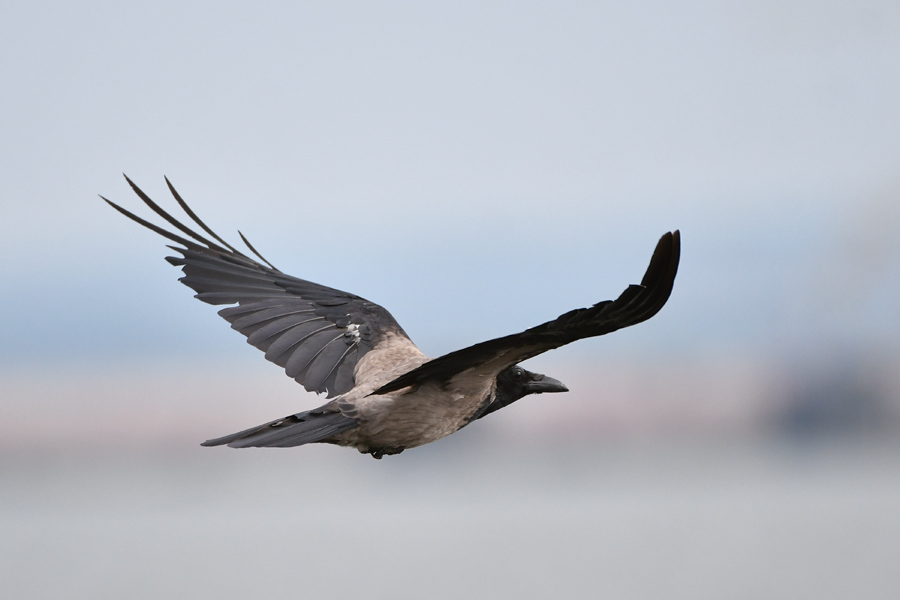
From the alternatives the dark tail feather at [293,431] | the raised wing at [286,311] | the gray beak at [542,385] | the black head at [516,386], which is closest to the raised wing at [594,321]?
the dark tail feather at [293,431]

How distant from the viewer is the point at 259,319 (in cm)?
781

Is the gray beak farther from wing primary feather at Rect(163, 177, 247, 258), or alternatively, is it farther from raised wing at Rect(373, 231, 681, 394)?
wing primary feather at Rect(163, 177, 247, 258)

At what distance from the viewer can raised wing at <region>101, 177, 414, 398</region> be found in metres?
7.48

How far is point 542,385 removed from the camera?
7160mm

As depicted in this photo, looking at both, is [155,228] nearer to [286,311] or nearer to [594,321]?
[286,311]

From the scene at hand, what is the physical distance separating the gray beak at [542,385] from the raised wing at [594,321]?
1.21 metres

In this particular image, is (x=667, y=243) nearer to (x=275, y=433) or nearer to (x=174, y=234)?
(x=275, y=433)

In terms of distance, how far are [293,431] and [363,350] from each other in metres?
1.82

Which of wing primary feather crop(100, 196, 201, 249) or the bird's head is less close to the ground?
wing primary feather crop(100, 196, 201, 249)

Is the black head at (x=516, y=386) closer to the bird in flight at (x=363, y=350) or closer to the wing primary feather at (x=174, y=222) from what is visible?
the bird in flight at (x=363, y=350)

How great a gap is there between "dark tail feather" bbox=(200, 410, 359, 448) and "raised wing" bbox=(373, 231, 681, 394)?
0.51 m

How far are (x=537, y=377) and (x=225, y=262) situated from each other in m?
2.94

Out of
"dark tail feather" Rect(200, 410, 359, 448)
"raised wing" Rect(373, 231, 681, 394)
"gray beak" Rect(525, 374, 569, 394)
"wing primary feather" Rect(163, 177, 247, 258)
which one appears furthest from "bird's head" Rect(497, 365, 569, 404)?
"wing primary feather" Rect(163, 177, 247, 258)

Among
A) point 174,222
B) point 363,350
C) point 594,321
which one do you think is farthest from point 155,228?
point 594,321
